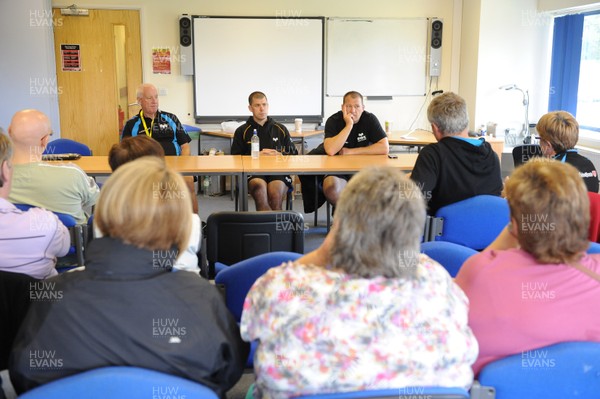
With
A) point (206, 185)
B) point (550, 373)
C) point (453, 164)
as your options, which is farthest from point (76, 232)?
point (206, 185)

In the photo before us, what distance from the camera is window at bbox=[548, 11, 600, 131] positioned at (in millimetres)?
6238

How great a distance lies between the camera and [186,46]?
7047mm

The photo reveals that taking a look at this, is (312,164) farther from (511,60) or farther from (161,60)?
(511,60)

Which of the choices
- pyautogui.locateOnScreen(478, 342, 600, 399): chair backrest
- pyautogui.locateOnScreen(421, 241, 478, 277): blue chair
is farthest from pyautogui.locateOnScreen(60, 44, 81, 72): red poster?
pyautogui.locateOnScreen(478, 342, 600, 399): chair backrest

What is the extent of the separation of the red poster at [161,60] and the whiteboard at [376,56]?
196 centimetres

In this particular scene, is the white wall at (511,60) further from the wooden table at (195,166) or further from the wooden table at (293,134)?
the wooden table at (195,166)

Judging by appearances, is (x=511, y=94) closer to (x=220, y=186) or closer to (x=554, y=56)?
(x=554, y=56)

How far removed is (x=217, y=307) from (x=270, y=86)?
604 cm

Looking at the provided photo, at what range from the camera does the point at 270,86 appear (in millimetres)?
7273

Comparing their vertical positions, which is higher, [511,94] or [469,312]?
[511,94]

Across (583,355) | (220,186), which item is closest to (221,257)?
(583,355)

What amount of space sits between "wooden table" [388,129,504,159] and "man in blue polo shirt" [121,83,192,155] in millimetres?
2340

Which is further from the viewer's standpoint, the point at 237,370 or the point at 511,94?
the point at 511,94

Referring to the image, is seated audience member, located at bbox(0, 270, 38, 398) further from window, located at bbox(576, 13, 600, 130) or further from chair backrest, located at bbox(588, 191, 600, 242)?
window, located at bbox(576, 13, 600, 130)
